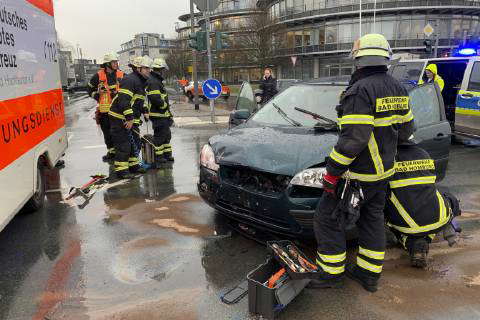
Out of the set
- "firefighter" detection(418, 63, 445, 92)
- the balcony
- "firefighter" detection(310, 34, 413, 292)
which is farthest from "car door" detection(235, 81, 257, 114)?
the balcony

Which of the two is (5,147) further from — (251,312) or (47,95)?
(251,312)

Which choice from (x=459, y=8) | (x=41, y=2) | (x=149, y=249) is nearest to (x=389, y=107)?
(x=149, y=249)

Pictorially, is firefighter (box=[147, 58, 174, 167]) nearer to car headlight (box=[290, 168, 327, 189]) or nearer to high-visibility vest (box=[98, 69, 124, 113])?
high-visibility vest (box=[98, 69, 124, 113])

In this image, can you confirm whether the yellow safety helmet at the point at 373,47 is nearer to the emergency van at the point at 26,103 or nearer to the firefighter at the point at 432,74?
the emergency van at the point at 26,103

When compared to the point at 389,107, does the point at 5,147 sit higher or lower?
lower

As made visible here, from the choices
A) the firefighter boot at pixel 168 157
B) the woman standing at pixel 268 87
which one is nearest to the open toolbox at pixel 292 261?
the firefighter boot at pixel 168 157

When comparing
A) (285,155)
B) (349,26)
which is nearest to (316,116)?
(285,155)

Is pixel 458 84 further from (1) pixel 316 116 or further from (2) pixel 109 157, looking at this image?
(2) pixel 109 157

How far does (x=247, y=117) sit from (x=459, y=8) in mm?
49363

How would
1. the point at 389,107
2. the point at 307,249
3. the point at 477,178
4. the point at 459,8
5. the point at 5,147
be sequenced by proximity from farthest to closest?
the point at 459,8 < the point at 477,178 < the point at 307,249 < the point at 5,147 < the point at 389,107

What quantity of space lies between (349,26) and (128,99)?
45.0m

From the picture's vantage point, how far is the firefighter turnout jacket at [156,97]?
7287mm

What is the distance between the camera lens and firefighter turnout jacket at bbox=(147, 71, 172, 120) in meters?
7.29

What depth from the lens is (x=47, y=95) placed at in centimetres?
534
